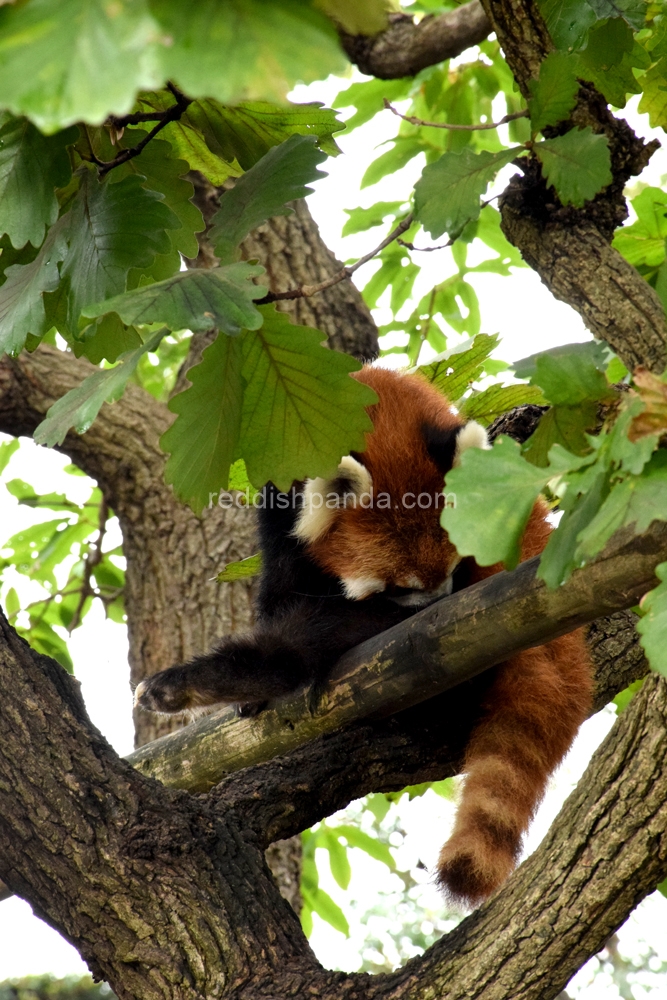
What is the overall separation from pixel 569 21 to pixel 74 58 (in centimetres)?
141

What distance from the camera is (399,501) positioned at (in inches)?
104

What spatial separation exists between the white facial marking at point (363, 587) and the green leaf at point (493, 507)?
56.0 inches

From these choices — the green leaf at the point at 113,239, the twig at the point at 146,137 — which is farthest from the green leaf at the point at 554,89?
the green leaf at the point at 113,239

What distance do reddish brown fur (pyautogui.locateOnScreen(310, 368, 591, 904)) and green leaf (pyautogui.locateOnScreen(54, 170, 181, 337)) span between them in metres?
1.26

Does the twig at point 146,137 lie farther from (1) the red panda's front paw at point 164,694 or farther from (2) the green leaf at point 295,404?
(1) the red panda's front paw at point 164,694

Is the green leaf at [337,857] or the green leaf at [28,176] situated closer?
the green leaf at [28,176]

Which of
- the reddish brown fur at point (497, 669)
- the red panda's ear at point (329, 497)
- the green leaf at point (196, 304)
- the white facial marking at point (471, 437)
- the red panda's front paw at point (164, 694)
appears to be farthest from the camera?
the red panda's ear at point (329, 497)

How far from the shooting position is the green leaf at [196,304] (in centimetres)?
124

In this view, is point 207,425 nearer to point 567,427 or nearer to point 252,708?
point 567,427

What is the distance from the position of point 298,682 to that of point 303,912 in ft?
5.88

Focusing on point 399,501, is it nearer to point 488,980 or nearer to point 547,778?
point 547,778

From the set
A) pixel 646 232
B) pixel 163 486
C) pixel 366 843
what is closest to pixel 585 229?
pixel 646 232

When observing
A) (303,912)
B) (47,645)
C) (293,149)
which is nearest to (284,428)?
(293,149)

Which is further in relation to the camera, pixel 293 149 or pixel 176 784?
pixel 176 784
